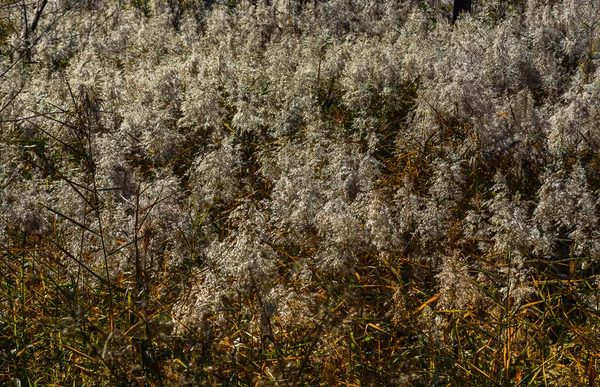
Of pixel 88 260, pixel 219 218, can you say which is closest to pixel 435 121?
pixel 219 218

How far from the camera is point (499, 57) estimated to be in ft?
15.1

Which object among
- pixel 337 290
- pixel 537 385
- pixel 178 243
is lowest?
pixel 537 385

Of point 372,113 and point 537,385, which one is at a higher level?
point 372,113

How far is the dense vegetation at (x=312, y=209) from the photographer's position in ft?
7.84

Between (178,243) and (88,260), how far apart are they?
456mm

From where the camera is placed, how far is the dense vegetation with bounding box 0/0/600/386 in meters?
2.39

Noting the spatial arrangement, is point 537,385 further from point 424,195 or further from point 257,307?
point 424,195

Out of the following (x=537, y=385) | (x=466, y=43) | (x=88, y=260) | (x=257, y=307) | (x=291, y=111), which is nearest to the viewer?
(x=537, y=385)

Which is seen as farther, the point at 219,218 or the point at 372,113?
the point at 372,113

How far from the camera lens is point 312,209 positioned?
3.21 meters

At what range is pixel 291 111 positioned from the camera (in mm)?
4453

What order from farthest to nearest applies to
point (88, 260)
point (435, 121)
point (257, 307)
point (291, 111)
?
point (291, 111)
point (435, 121)
point (88, 260)
point (257, 307)

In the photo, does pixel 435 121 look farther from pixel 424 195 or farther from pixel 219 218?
pixel 219 218

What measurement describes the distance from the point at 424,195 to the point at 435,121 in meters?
0.55
